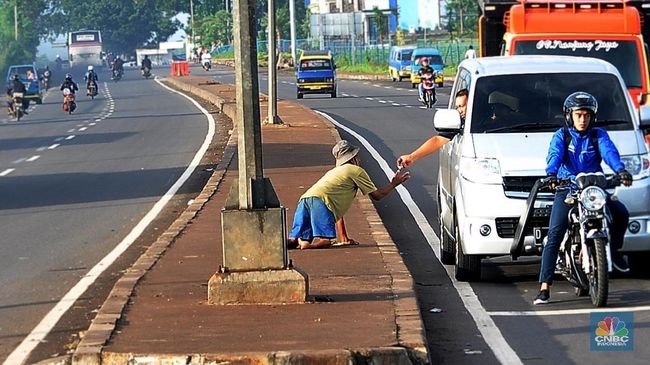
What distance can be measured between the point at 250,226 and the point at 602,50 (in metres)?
9.61

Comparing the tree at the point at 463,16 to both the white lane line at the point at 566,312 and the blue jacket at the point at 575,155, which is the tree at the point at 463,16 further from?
the white lane line at the point at 566,312

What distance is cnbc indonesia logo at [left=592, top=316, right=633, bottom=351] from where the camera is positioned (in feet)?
28.5

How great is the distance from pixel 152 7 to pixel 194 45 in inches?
971

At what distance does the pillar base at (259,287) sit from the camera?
945 centimetres

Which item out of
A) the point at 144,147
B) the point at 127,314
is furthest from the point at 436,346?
the point at 144,147

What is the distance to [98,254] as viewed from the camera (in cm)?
1395

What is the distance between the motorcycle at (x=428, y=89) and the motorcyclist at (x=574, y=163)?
3226cm

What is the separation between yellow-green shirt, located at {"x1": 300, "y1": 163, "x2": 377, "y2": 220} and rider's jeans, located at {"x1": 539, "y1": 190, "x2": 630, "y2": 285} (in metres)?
2.95

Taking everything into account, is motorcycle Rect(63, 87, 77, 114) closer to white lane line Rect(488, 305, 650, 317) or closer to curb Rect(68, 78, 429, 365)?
curb Rect(68, 78, 429, 365)

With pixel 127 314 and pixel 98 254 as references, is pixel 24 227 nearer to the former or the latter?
pixel 98 254

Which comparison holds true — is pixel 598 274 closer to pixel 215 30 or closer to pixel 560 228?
pixel 560 228

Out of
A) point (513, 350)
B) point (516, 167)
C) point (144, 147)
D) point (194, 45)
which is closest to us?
point (513, 350)

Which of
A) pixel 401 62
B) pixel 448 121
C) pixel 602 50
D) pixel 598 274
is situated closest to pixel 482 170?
pixel 448 121

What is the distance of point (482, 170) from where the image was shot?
36.4ft
